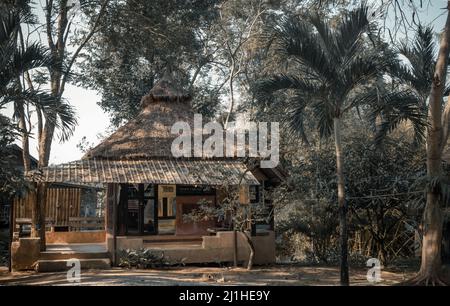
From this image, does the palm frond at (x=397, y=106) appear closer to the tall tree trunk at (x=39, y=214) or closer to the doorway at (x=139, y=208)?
the doorway at (x=139, y=208)

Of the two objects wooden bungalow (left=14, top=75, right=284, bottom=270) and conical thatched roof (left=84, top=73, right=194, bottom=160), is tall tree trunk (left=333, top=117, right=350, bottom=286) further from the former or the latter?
conical thatched roof (left=84, top=73, right=194, bottom=160)

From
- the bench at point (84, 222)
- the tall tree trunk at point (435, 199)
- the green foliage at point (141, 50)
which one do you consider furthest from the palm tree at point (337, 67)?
the bench at point (84, 222)

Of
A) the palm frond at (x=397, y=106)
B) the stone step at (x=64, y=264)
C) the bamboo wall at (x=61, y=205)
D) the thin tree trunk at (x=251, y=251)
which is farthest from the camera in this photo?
the bamboo wall at (x=61, y=205)

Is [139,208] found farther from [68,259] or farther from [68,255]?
[68,259]

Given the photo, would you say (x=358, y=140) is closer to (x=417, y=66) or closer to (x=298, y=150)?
(x=417, y=66)

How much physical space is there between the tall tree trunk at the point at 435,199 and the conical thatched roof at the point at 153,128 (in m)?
8.20

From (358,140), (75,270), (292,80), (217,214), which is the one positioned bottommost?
(75,270)

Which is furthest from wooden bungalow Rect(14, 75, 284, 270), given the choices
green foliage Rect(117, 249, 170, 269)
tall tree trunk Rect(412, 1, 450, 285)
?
tall tree trunk Rect(412, 1, 450, 285)

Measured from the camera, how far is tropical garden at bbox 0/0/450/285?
10.2 meters

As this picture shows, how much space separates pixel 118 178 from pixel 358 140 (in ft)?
21.4

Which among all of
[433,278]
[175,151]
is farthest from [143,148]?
[433,278]

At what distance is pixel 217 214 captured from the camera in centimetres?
1340

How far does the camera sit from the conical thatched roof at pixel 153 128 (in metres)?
15.3

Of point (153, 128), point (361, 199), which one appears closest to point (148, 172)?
point (153, 128)
